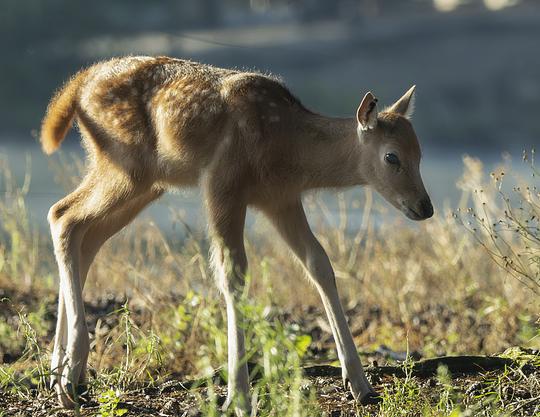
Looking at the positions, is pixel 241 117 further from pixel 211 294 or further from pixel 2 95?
pixel 2 95

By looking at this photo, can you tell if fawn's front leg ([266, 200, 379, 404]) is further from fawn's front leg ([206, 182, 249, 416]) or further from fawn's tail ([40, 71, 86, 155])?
fawn's tail ([40, 71, 86, 155])

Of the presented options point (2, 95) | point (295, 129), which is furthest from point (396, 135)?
point (2, 95)

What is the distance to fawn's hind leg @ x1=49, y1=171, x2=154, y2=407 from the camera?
681 centimetres

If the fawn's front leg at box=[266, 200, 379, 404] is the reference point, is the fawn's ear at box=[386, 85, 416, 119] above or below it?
above

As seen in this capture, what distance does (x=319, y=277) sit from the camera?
6.95 m

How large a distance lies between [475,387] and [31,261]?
520 centimetres

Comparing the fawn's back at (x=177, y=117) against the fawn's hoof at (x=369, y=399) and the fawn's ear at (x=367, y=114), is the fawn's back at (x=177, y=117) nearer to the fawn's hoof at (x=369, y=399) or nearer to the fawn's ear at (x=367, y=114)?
the fawn's ear at (x=367, y=114)

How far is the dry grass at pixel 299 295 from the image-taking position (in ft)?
27.0

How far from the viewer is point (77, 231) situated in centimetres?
728

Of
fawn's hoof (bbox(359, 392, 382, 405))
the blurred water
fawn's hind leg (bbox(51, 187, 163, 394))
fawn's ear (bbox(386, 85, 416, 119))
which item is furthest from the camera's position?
the blurred water

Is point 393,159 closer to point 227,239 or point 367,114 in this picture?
point 367,114

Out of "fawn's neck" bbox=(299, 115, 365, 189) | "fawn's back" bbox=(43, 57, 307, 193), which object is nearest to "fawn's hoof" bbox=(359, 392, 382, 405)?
"fawn's neck" bbox=(299, 115, 365, 189)

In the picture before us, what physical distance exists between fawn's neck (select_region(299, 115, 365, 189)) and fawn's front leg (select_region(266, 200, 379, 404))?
22cm

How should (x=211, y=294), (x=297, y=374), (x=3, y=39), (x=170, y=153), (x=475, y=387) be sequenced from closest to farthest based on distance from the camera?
1. (x=297, y=374)
2. (x=475, y=387)
3. (x=170, y=153)
4. (x=211, y=294)
5. (x=3, y=39)
